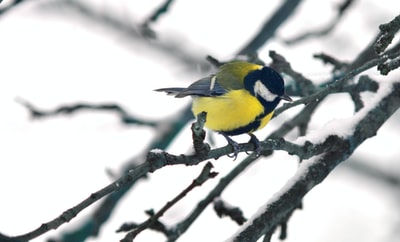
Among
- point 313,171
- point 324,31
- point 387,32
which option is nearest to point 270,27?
point 324,31

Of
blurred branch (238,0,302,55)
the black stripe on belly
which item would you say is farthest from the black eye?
blurred branch (238,0,302,55)

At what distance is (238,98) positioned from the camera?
350cm

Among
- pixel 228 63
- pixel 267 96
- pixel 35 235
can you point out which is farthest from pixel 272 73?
pixel 35 235

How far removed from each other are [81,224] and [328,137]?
1763 millimetres

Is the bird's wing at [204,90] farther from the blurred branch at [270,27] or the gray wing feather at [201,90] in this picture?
the blurred branch at [270,27]

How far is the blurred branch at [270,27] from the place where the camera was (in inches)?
191

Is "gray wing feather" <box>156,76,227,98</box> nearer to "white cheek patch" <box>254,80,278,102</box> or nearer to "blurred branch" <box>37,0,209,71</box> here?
"white cheek patch" <box>254,80,278,102</box>

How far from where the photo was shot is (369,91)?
3561 mm

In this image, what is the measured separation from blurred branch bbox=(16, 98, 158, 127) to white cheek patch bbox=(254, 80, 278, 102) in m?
0.98

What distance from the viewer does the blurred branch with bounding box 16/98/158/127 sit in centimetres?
405

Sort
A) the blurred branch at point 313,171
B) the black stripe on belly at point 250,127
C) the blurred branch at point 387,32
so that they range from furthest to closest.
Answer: the black stripe on belly at point 250,127 → the blurred branch at point 313,171 → the blurred branch at point 387,32

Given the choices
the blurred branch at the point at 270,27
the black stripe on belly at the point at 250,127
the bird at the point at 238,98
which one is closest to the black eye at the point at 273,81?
the bird at the point at 238,98

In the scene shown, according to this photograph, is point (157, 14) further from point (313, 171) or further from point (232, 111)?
point (313, 171)

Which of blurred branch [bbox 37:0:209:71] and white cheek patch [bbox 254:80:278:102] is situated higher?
blurred branch [bbox 37:0:209:71]
